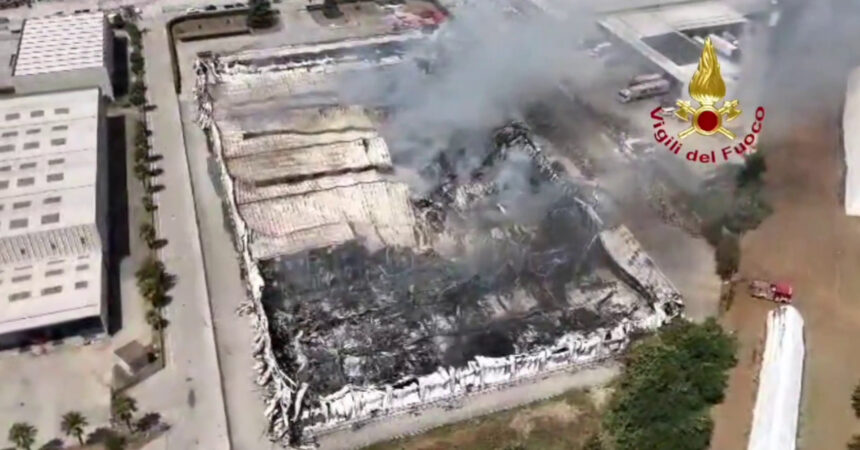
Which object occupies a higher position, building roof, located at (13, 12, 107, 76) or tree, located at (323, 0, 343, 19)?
tree, located at (323, 0, 343, 19)

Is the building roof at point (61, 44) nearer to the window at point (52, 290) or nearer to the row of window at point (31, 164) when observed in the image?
the row of window at point (31, 164)

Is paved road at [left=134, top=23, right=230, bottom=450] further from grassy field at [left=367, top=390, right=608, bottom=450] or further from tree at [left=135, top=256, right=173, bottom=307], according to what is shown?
grassy field at [left=367, top=390, right=608, bottom=450]

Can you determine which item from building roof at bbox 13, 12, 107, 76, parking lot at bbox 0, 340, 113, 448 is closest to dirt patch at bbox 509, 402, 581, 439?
parking lot at bbox 0, 340, 113, 448

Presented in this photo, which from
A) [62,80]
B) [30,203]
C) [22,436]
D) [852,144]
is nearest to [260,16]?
[62,80]

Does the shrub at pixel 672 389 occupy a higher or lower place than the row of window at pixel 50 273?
lower

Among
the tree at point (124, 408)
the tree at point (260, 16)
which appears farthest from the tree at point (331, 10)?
the tree at point (124, 408)

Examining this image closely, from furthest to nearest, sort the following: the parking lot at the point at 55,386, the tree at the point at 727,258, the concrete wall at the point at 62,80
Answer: the concrete wall at the point at 62,80 → the tree at the point at 727,258 → the parking lot at the point at 55,386
